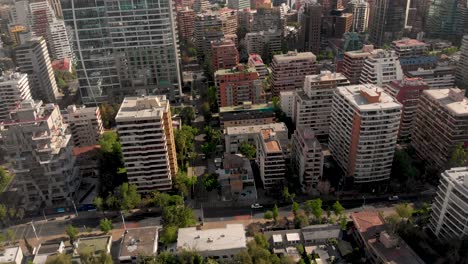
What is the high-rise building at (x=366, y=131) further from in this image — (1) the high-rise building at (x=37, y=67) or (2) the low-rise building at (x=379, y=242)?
(1) the high-rise building at (x=37, y=67)

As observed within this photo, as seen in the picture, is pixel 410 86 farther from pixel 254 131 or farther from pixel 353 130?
pixel 254 131

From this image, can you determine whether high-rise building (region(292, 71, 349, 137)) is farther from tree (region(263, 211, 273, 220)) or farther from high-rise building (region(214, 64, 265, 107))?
tree (region(263, 211, 273, 220))

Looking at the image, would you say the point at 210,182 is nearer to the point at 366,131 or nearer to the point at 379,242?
the point at 366,131

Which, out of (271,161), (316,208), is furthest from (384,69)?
(316,208)

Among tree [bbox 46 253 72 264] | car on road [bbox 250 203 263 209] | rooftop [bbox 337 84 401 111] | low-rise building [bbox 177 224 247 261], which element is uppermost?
rooftop [bbox 337 84 401 111]

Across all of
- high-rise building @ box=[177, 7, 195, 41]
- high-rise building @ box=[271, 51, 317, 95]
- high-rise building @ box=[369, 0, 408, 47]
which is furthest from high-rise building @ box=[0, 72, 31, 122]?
high-rise building @ box=[369, 0, 408, 47]

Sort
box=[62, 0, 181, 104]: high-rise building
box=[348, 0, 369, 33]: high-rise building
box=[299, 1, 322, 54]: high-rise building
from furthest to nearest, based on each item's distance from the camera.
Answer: box=[348, 0, 369, 33]: high-rise building
box=[299, 1, 322, 54]: high-rise building
box=[62, 0, 181, 104]: high-rise building

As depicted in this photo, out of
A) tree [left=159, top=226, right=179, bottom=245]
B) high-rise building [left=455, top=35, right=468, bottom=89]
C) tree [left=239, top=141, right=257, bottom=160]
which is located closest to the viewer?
tree [left=159, top=226, right=179, bottom=245]
